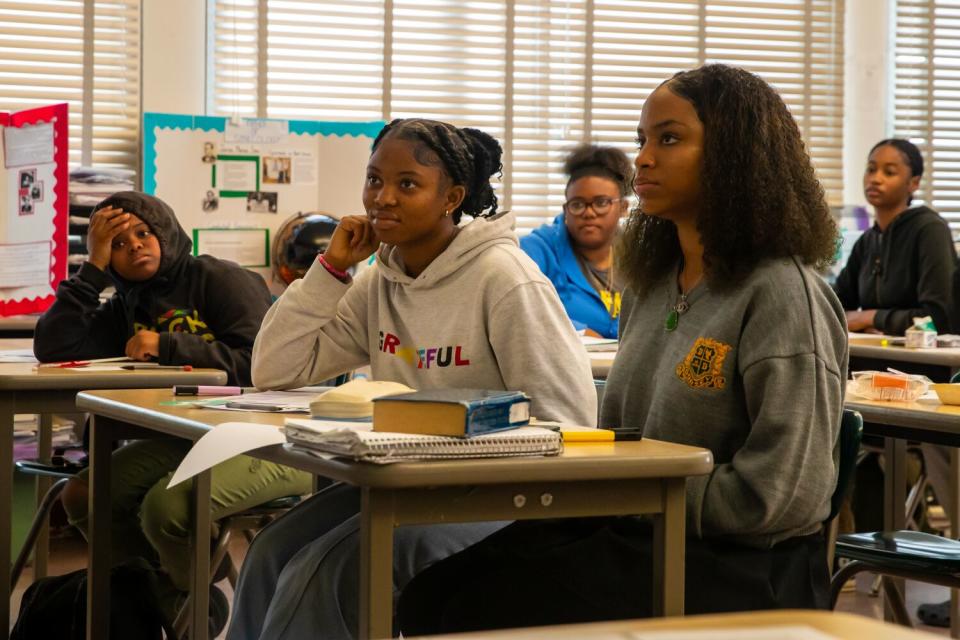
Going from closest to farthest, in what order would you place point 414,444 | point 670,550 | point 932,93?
point 414,444 < point 670,550 < point 932,93

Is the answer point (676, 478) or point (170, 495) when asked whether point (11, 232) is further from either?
point (676, 478)

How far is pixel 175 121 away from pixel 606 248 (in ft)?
5.43

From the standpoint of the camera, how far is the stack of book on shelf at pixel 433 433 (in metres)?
1.31

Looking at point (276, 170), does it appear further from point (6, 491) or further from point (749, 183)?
point (749, 183)

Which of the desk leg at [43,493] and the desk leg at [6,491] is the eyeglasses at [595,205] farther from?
the desk leg at [6,491]

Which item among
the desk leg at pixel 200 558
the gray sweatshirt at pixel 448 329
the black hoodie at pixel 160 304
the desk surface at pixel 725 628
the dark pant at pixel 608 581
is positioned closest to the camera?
the desk surface at pixel 725 628

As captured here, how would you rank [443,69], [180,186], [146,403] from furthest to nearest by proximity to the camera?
1. [443,69]
2. [180,186]
3. [146,403]

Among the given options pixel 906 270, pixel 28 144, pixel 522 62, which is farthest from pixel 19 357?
pixel 906 270

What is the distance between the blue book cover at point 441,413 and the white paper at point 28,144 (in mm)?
3146

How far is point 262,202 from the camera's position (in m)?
4.68

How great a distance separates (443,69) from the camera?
5.18 m

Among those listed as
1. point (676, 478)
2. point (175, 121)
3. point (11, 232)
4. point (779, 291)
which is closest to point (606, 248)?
point (175, 121)

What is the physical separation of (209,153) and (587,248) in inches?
56.7

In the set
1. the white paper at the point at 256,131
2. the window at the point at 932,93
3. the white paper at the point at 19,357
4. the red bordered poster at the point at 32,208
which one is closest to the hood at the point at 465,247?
the white paper at the point at 19,357
